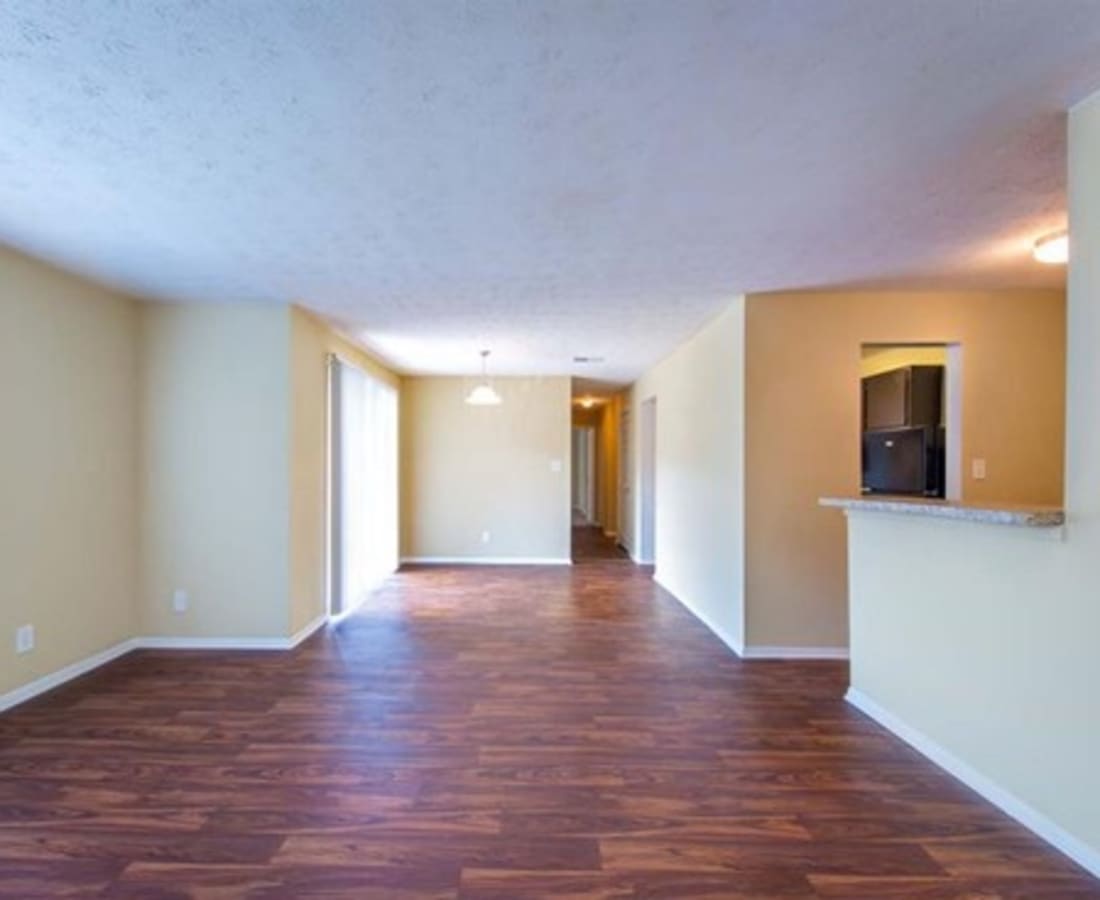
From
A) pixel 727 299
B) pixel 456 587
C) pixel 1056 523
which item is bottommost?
pixel 456 587

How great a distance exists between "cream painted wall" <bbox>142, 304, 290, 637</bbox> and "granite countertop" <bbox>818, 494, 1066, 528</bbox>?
342cm

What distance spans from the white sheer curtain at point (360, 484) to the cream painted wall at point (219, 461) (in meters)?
0.82

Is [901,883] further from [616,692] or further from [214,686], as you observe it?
[214,686]

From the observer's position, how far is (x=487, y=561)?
7953 millimetres

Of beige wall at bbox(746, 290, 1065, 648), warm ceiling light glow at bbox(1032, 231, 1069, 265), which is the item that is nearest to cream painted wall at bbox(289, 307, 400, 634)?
beige wall at bbox(746, 290, 1065, 648)

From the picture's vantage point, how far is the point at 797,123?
202 cm

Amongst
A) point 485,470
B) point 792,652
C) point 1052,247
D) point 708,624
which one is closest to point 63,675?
point 708,624

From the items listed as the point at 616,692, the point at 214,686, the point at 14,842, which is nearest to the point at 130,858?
the point at 14,842

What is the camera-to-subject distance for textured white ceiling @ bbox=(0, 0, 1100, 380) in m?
1.58

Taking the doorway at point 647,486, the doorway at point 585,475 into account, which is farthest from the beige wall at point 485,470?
the doorway at point 585,475

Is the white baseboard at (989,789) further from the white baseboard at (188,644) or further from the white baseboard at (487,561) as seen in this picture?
the white baseboard at (487,561)

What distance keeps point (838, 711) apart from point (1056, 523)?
63.3 inches

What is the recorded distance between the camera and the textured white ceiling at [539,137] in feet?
5.18

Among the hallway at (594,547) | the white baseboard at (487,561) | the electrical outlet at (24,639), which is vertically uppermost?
the electrical outlet at (24,639)
